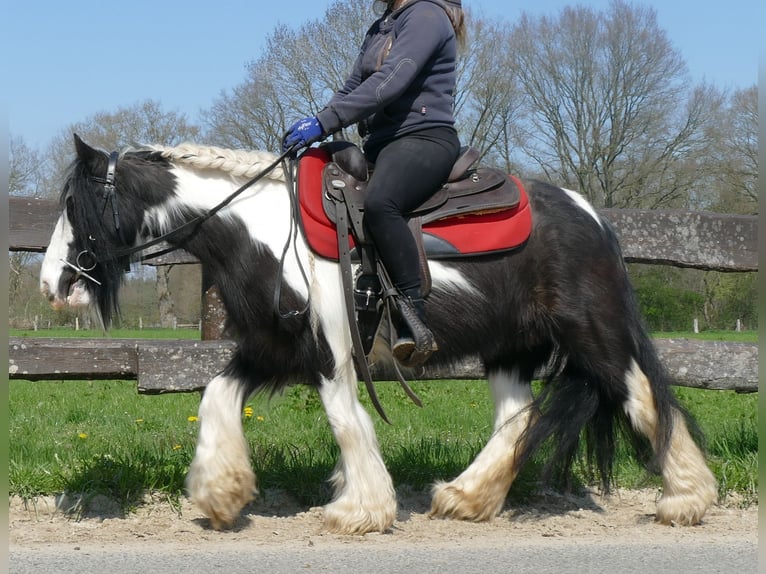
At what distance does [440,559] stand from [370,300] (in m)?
1.34

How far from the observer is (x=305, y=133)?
15.0 ft

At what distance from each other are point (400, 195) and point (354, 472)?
1422 millimetres

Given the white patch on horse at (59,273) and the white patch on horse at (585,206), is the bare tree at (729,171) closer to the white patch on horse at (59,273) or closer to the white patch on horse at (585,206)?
the white patch on horse at (585,206)

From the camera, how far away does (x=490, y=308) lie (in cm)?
476

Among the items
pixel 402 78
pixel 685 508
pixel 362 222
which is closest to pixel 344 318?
pixel 362 222

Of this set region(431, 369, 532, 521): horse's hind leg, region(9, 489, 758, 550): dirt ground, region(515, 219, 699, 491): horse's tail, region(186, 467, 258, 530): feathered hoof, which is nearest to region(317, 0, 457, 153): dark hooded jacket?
region(515, 219, 699, 491): horse's tail

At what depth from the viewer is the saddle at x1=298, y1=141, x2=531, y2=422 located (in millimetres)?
4555

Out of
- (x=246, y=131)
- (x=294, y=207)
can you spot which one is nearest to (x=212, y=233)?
(x=294, y=207)

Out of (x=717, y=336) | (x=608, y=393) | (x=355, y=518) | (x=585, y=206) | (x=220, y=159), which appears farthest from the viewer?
(x=717, y=336)

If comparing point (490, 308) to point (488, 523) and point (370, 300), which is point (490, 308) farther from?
point (488, 523)

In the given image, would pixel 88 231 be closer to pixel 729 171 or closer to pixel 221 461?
pixel 221 461

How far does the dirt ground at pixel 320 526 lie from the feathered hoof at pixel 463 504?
50 millimetres

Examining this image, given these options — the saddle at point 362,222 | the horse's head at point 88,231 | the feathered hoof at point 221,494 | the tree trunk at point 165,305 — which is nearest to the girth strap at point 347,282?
the saddle at point 362,222

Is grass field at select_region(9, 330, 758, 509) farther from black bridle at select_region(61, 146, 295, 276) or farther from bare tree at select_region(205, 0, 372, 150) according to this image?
bare tree at select_region(205, 0, 372, 150)
